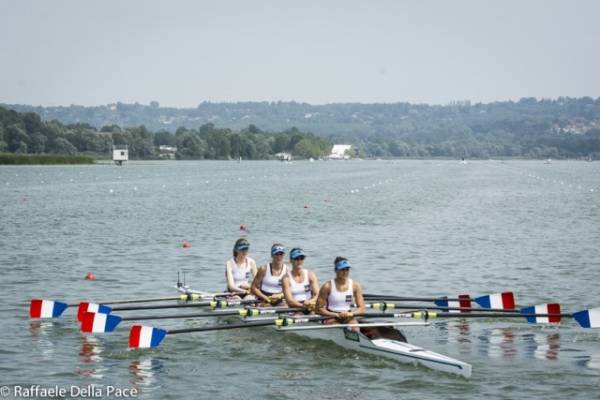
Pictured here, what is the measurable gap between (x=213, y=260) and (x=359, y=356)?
16496 mm

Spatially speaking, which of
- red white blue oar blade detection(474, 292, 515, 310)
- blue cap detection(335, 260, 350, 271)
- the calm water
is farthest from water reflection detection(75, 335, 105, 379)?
red white blue oar blade detection(474, 292, 515, 310)

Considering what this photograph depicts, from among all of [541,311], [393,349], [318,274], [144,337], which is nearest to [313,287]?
[393,349]

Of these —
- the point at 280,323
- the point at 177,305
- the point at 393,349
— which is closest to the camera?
the point at 393,349

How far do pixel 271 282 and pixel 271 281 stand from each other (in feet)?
0.07

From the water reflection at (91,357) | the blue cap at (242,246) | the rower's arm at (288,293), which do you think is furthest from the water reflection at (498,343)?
the water reflection at (91,357)

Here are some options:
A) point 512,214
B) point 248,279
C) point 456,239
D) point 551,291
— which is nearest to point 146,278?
point 248,279

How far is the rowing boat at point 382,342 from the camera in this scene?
644 inches

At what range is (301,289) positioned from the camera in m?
19.5

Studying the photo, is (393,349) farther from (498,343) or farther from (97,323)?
(97,323)

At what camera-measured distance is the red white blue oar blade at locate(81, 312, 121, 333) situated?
18406mm

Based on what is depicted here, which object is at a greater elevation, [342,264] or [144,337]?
[342,264]

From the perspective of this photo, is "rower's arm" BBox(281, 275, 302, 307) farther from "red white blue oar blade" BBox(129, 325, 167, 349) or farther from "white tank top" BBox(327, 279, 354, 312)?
"red white blue oar blade" BBox(129, 325, 167, 349)

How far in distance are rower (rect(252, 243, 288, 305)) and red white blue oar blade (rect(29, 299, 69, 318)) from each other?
14.4 ft

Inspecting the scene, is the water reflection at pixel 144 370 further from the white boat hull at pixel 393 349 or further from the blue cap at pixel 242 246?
the blue cap at pixel 242 246
